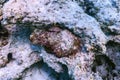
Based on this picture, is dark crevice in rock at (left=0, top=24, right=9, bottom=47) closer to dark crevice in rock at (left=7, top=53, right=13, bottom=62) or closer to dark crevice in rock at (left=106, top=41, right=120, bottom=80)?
dark crevice in rock at (left=7, top=53, right=13, bottom=62)

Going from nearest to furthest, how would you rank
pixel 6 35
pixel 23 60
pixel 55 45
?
pixel 55 45 < pixel 23 60 < pixel 6 35

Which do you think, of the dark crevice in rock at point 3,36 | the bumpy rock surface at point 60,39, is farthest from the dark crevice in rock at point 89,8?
the dark crevice in rock at point 3,36

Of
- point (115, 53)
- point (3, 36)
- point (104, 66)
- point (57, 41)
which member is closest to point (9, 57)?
point (3, 36)

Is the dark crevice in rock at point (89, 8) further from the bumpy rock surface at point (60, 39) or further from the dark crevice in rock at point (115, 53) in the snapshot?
the dark crevice in rock at point (115, 53)

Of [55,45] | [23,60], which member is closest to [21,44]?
[23,60]

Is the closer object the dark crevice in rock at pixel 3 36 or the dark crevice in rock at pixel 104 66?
the dark crevice in rock at pixel 104 66

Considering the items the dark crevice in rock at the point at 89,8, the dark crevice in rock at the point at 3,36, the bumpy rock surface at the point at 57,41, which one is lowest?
the dark crevice in rock at the point at 3,36

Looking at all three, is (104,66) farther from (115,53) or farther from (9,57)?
(9,57)

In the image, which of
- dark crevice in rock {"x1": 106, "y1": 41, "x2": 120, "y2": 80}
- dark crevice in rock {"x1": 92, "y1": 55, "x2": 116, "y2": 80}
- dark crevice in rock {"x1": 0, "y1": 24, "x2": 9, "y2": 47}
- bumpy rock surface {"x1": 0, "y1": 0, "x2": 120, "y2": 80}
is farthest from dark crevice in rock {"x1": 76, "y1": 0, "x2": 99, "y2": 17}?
dark crevice in rock {"x1": 0, "y1": 24, "x2": 9, "y2": 47}

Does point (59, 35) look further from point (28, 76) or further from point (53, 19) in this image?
point (28, 76)
